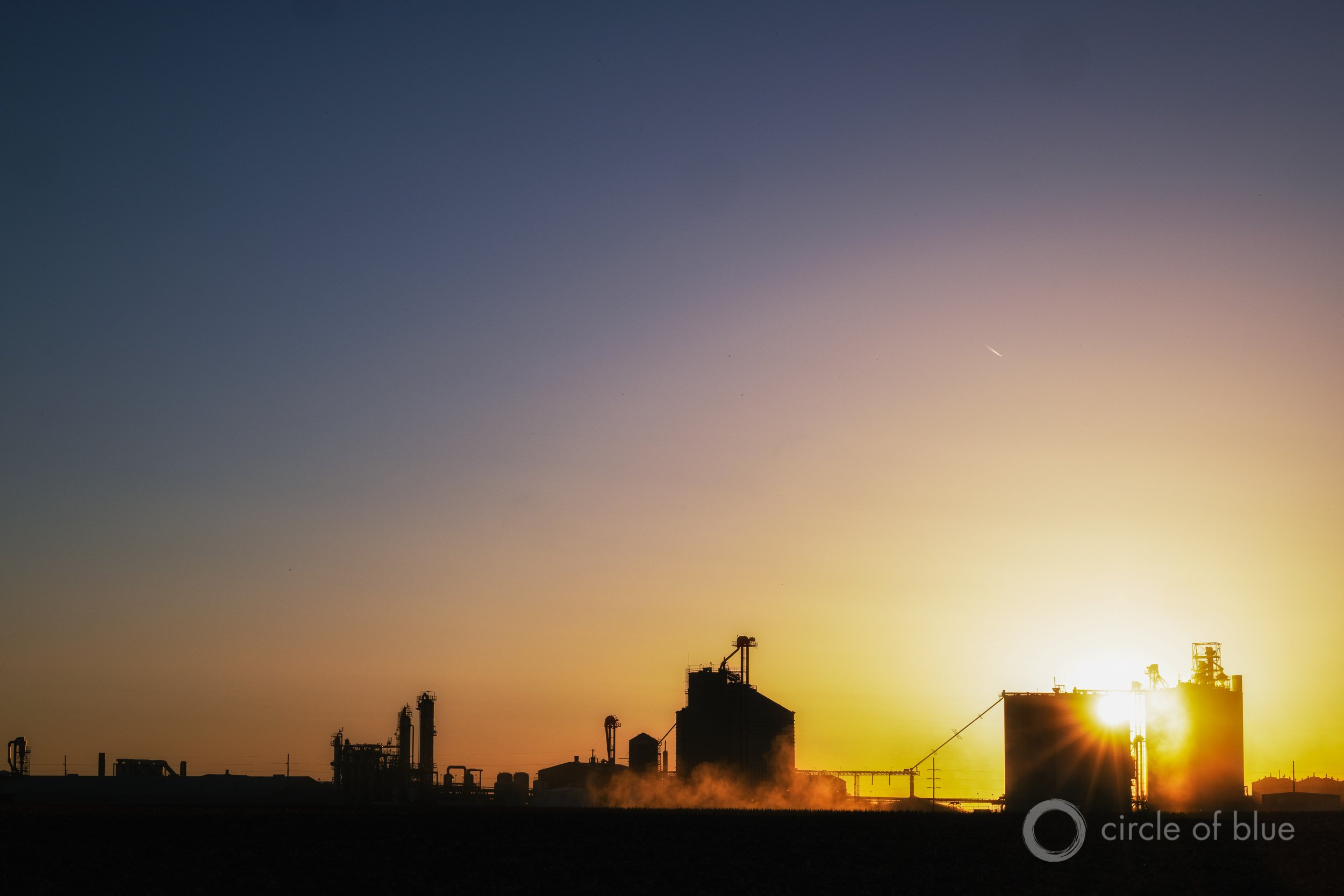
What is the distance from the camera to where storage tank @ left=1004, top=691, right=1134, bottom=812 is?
67.1 meters

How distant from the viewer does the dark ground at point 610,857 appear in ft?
120

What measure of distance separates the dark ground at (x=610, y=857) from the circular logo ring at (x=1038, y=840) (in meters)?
0.54

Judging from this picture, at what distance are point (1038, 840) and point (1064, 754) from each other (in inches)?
933

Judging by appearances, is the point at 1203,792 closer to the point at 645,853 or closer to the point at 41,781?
the point at 645,853

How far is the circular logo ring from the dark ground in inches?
21.1

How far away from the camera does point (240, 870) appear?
1502 inches

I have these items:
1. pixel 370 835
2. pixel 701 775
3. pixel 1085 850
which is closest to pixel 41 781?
pixel 701 775

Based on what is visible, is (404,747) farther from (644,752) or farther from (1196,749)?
(1196,749)

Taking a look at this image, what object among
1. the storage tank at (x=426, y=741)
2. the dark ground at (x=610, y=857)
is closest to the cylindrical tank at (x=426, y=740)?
the storage tank at (x=426, y=741)

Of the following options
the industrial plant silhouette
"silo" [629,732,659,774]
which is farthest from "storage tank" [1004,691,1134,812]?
→ "silo" [629,732,659,774]

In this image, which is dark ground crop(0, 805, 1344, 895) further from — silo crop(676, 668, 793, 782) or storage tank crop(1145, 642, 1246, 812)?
silo crop(676, 668, 793, 782)

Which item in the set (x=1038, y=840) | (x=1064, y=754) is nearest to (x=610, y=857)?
(x=1038, y=840)

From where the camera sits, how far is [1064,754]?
225 ft

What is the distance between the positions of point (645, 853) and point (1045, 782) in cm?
3282
